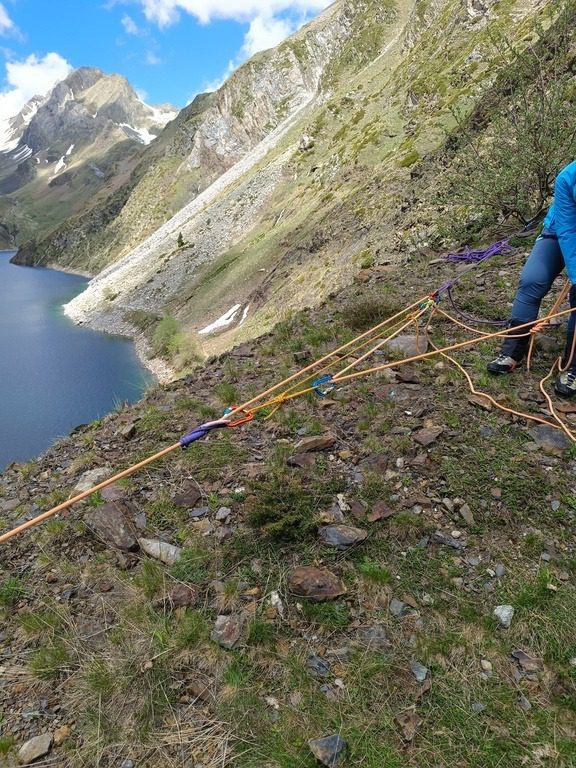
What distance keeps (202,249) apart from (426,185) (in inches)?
1337

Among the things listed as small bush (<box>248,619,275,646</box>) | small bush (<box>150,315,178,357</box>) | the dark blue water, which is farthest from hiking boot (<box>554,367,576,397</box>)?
small bush (<box>150,315,178,357</box>)

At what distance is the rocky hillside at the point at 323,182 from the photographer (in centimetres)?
2344

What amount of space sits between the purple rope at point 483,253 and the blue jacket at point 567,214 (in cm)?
491

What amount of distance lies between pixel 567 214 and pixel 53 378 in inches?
1407

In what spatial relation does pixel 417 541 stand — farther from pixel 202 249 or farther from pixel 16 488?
pixel 202 249

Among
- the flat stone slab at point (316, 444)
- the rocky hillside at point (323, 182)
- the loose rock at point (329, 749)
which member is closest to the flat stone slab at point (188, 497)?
the flat stone slab at point (316, 444)

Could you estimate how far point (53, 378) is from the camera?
34125 mm

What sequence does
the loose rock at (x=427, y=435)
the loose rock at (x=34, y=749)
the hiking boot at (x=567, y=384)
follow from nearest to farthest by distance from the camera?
the loose rock at (x=34, y=749) < the loose rock at (x=427, y=435) < the hiking boot at (x=567, y=384)

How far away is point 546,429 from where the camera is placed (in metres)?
4.98

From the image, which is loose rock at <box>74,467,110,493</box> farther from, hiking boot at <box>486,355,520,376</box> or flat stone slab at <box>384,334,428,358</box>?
hiking boot at <box>486,355,520,376</box>

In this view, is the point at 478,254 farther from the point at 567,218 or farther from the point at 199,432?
the point at 199,432

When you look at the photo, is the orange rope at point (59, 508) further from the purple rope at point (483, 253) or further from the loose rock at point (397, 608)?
the purple rope at point (483, 253)

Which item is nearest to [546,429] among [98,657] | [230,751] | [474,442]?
[474,442]

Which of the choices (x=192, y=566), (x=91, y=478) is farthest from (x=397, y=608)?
(x=91, y=478)
